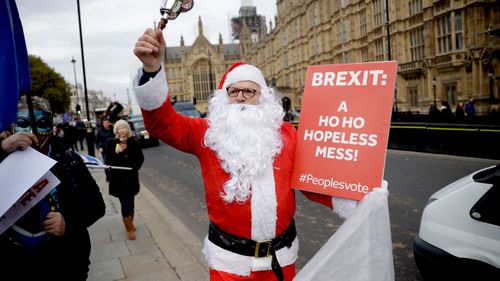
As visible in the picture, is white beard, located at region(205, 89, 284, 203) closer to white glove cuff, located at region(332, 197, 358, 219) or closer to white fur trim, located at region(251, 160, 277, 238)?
white fur trim, located at region(251, 160, 277, 238)

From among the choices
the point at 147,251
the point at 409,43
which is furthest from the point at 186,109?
the point at 147,251

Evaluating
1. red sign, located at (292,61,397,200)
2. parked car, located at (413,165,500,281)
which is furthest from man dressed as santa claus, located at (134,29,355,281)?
parked car, located at (413,165,500,281)

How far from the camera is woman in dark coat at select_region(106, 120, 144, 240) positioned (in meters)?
5.63

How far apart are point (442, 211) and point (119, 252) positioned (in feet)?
12.7

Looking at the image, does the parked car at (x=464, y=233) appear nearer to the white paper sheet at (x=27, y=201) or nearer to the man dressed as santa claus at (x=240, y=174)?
the man dressed as santa claus at (x=240, y=174)

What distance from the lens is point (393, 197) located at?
692 centimetres

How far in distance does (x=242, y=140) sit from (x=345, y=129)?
2.16 feet

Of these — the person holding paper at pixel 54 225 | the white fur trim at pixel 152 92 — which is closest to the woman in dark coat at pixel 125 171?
the person holding paper at pixel 54 225

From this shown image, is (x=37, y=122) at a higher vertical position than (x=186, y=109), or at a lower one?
lower

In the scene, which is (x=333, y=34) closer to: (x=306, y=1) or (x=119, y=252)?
(x=306, y=1)

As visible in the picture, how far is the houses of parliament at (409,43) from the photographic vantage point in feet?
70.9

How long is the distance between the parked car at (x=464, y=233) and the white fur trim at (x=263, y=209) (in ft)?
5.25

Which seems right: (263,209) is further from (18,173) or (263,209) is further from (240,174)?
(18,173)

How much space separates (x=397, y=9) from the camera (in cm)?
2902
